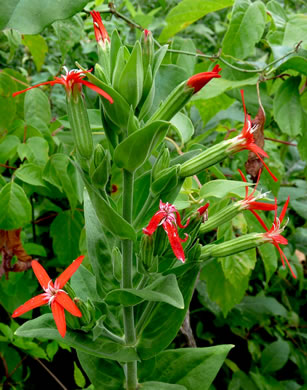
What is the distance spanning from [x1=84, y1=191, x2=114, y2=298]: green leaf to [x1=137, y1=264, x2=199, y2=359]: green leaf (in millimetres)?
65

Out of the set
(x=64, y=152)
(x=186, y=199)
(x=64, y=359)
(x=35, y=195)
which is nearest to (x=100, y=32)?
(x=186, y=199)

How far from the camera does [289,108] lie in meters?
0.59

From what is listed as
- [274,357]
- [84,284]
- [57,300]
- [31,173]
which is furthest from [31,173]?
[274,357]

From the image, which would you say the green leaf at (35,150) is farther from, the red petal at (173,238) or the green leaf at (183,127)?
the red petal at (173,238)

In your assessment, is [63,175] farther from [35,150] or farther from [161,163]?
[161,163]

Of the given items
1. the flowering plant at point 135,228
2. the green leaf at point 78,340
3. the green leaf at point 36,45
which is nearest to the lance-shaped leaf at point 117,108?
the flowering plant at point 135,228

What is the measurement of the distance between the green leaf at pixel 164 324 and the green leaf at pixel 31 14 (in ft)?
0.94

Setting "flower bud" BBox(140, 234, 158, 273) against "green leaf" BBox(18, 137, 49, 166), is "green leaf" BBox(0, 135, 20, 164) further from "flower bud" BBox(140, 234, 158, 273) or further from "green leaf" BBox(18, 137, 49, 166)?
"flower bud" BBox(140, 234, 158, 273)

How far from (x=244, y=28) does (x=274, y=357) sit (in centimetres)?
71

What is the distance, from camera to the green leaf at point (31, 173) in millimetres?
666

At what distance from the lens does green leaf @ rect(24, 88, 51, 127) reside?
29.5 inches

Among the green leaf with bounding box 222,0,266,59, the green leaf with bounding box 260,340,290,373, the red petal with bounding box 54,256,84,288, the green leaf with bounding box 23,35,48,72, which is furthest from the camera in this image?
the green leaf with bounding box 260,340,290,373

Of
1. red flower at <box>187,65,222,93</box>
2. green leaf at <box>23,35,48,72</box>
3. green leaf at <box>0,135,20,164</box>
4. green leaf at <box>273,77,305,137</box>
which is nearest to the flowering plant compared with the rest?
red flower at <box>187,65,222,93</box>

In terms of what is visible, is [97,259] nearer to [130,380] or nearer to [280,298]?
[130,380]
